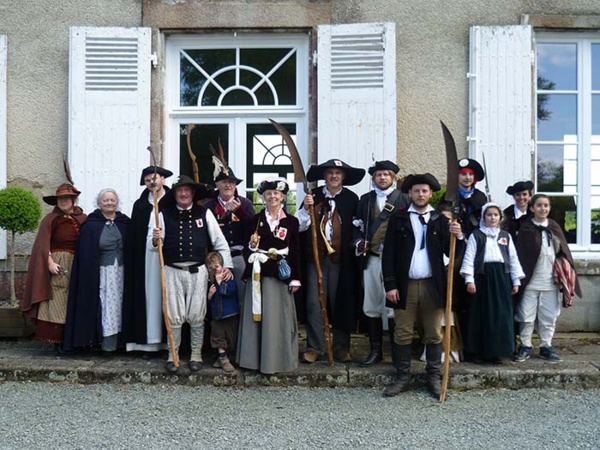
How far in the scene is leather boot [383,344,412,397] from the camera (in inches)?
191

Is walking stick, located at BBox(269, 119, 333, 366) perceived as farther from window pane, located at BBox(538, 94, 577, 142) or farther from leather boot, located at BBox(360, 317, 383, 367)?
window pane, located at BBox(538, 94, 577, 142)

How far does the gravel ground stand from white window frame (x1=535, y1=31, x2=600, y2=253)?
2.27m

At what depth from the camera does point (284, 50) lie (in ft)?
22.8

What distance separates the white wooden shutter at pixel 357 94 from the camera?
650cm

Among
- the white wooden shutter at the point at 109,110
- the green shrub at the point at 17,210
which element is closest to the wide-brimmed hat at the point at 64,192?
the green shrub at the point at 17,210

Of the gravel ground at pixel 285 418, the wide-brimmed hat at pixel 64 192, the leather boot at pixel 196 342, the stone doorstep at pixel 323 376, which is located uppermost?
the wide-brimmed hat at pixel 64 192

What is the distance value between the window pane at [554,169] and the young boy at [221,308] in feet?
11.9

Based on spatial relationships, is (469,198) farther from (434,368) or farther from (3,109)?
(3,109)

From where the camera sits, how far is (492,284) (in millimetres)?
5195

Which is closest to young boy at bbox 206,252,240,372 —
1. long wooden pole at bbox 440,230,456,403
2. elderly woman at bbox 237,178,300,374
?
elderly woman at bbox 237,178,300,374

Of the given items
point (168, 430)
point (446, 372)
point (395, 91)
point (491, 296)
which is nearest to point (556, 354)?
point (491, 296)

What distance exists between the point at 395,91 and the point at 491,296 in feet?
7.96

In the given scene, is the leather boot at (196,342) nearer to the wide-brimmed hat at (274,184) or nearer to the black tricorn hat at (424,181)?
the wide-brimmed hat at (274,184)

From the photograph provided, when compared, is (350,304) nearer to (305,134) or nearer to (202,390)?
(202,390)
